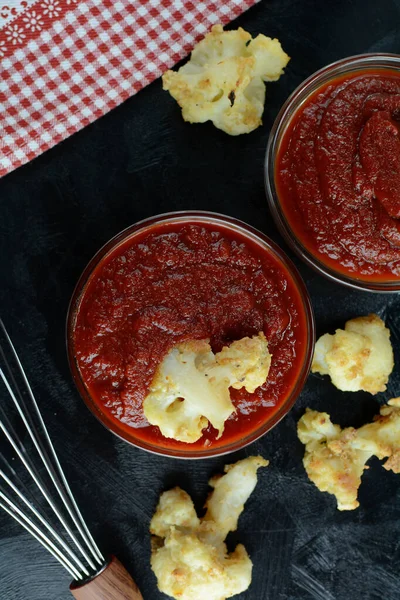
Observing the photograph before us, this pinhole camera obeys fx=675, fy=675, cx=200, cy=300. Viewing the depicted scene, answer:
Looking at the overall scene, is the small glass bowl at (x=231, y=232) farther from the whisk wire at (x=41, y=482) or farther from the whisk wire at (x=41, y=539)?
the whisk wire at (x=41, y=539)

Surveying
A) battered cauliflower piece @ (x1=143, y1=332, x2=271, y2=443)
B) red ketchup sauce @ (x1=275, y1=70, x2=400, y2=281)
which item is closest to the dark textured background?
red ketchup sauce @ (x1=275, y1=70, x2=400, y2=281)

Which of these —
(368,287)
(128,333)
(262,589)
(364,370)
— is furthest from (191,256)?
(262,589)

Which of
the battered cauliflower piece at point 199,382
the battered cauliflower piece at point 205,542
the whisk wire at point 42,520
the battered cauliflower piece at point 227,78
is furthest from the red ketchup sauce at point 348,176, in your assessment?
the whisk wire at point 42,520

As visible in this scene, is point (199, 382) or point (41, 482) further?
point (41, 482)

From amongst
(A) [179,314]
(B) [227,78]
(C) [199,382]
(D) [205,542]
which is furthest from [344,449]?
(B) [227,78]

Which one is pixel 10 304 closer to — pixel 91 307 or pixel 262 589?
pixel 91 307

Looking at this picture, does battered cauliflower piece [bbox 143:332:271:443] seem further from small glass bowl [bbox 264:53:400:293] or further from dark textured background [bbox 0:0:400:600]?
dark textured background [bbox 0:0:400:600]

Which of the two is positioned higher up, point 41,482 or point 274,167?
point 274,167

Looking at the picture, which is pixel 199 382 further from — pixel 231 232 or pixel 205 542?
pixel 205 542
